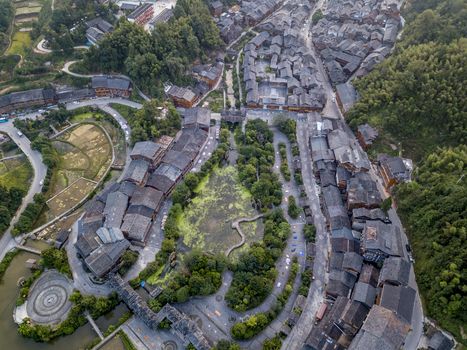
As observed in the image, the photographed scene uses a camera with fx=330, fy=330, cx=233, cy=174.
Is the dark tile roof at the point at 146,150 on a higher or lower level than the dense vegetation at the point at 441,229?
higher

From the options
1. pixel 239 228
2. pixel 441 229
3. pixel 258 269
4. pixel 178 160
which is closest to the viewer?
pixel 441 229

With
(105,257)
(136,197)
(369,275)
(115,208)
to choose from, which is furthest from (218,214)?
(369,275)

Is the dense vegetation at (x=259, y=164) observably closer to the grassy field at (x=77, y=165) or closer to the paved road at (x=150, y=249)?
the paved road at (x=150, y=249)

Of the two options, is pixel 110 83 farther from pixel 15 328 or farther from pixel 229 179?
pixel 15 328

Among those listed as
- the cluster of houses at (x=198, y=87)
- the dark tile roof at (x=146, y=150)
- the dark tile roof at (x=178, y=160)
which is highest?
the cluster of houses at (x=198, y=87)

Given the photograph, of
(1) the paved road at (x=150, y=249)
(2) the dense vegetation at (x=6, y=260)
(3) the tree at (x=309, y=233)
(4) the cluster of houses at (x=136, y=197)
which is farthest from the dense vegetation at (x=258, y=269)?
(2) the dense vegetation at (x=6, y=260)

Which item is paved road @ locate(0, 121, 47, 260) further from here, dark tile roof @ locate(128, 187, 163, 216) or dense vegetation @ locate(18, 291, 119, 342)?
dark tile roof @ locate(128, 187, 163, 216)

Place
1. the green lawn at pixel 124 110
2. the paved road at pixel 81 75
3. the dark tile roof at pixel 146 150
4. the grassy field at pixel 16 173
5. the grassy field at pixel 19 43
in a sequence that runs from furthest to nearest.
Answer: the grassy field at pixel 19 43 → the paved road at pixel 81 75 → the green lawn at pixel 124 110 → the dark tile roof at pixel 146 150 → the grassy field at pixel 16 173
